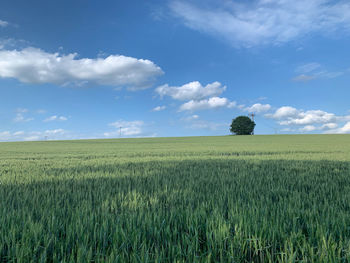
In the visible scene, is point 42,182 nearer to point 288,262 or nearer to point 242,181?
point 242,181

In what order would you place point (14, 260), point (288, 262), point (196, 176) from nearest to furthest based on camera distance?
point (288, 262)
point (14, 260)
point (196, 176)

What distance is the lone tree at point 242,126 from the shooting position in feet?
300

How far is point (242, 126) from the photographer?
92.2m

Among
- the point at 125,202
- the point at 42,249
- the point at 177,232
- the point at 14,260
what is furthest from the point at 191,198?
the point at 14,260

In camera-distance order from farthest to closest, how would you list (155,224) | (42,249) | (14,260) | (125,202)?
(125,202), (155,224), (42,249), (14,260)

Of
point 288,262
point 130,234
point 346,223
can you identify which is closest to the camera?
point 288,262

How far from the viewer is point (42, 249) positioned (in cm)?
203

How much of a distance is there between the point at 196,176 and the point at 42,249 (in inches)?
167

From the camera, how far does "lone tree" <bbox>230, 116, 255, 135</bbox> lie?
91562mm

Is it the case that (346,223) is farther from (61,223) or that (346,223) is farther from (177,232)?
(61,223)

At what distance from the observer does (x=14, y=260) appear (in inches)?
73.0

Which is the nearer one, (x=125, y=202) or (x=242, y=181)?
(x=125, y=202)

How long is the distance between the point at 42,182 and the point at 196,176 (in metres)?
3.95

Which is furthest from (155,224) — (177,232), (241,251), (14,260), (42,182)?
Answer: (42,182)
